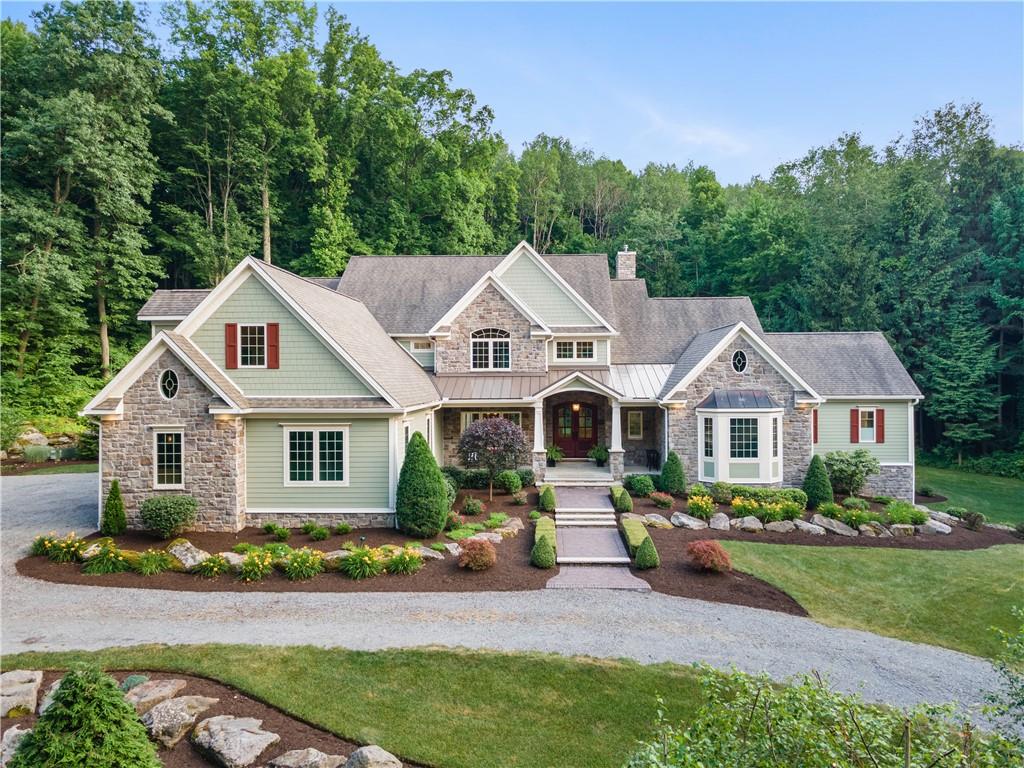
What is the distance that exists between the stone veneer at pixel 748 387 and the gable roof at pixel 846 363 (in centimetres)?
323

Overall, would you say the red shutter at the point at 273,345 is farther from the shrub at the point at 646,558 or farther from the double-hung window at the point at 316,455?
the shrub at the point at 646,558

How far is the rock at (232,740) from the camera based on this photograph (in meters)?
6.11

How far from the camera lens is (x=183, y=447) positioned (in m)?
14.3

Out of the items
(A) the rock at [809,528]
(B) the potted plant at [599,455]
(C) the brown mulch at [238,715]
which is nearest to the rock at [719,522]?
(A) the rock at [809,528]

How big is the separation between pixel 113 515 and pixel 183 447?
7.61 ft

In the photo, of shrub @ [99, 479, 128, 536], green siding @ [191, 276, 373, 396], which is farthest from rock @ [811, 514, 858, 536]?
shrub @ [99, 479, 128, 536]

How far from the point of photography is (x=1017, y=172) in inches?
1233

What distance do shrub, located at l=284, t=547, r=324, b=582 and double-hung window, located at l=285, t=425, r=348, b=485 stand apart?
3.10 meters

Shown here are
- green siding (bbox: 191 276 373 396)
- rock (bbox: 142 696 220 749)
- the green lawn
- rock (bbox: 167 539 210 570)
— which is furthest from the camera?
the green lawn

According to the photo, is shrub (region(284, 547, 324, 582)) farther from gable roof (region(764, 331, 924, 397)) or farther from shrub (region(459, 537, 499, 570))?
gable roof (region(764, 331, 924, 397))

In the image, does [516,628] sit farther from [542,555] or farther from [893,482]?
[893,482]

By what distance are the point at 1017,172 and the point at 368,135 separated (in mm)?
41793

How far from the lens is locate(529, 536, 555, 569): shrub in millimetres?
12477

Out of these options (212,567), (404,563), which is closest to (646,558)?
(404,563)
